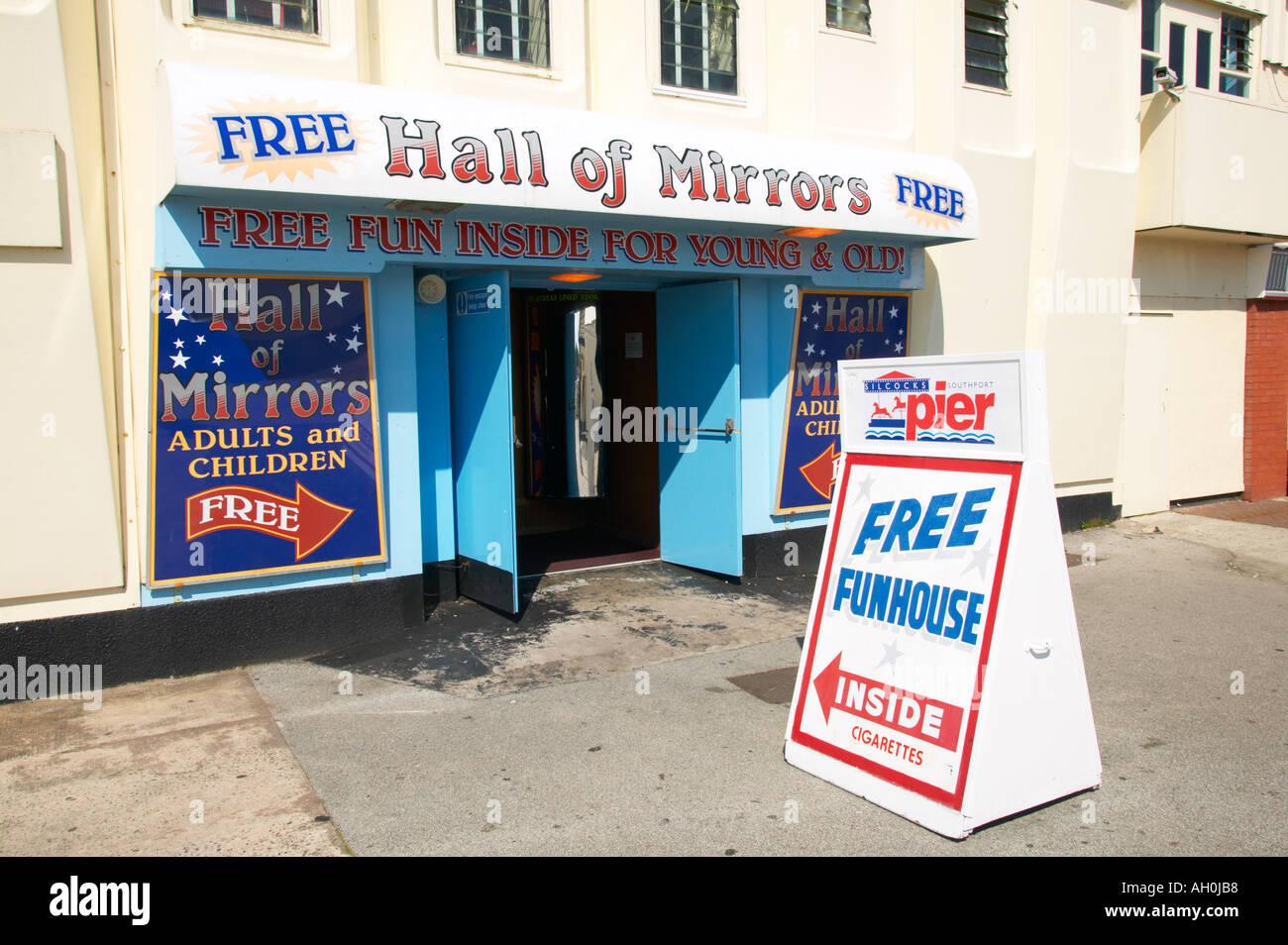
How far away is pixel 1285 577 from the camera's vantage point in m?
8.52

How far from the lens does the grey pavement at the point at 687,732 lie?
4.12 meters

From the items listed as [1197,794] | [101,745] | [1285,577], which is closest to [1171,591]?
[1285,577]

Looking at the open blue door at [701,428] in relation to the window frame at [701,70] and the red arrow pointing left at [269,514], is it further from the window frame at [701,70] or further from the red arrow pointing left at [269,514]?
the red arrow pointing left at [269,514]

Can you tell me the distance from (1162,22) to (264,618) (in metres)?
11.1

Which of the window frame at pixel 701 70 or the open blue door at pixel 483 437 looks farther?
the window frame at pixel 701 70

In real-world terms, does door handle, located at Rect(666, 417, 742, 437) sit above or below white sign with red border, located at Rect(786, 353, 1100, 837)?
above

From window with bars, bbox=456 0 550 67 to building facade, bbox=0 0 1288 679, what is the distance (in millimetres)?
29

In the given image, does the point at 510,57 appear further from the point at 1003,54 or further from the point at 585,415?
the point at 1003,54

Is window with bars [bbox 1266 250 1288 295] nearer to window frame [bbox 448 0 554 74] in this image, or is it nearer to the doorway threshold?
the doorway threshold

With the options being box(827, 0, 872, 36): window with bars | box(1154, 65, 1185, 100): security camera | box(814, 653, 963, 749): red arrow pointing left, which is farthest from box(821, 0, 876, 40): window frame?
box(814, 653, 963, 749): red arrow pointing left

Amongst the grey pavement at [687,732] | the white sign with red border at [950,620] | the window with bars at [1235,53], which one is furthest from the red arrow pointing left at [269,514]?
the window with bars at [1235,53]

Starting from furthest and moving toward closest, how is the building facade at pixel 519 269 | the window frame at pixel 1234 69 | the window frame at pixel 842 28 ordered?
1. the window frame at pixel 1234 69
2. the window frame at pixel 842 28
3. the building facade at pixel 519 269

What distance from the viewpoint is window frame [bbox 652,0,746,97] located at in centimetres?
757

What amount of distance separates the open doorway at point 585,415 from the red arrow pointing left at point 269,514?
3347mm
